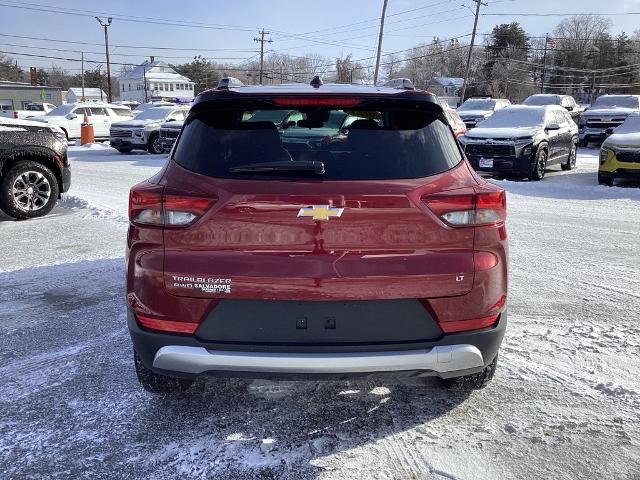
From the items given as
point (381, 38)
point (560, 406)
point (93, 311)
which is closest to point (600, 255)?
point (560, 406)

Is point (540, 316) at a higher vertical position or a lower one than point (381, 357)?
lower

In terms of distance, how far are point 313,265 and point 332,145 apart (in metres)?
0.67

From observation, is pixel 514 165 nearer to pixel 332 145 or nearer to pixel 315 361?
pixel 332 145

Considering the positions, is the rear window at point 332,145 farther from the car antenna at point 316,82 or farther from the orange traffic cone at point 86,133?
the orange traffic cone at point 86,133

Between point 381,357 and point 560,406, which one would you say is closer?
point 381,357

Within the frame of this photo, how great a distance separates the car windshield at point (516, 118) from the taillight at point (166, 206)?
12.8 m

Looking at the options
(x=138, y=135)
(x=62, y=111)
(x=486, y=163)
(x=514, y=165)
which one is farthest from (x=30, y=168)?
(x=62, y=111)

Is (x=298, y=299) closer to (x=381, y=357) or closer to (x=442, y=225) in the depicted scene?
(x=381, y=357)

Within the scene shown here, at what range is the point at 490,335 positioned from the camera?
2721 mm

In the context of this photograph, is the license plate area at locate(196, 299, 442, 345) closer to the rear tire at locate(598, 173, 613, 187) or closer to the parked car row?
the parked car row

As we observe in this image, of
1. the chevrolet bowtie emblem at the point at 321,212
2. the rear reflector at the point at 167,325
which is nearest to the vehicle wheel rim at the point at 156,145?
the rear reflector at the point at 167,325

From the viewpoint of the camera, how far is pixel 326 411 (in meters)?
3.13

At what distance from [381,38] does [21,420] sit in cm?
4154

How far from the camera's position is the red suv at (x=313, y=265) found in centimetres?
251
